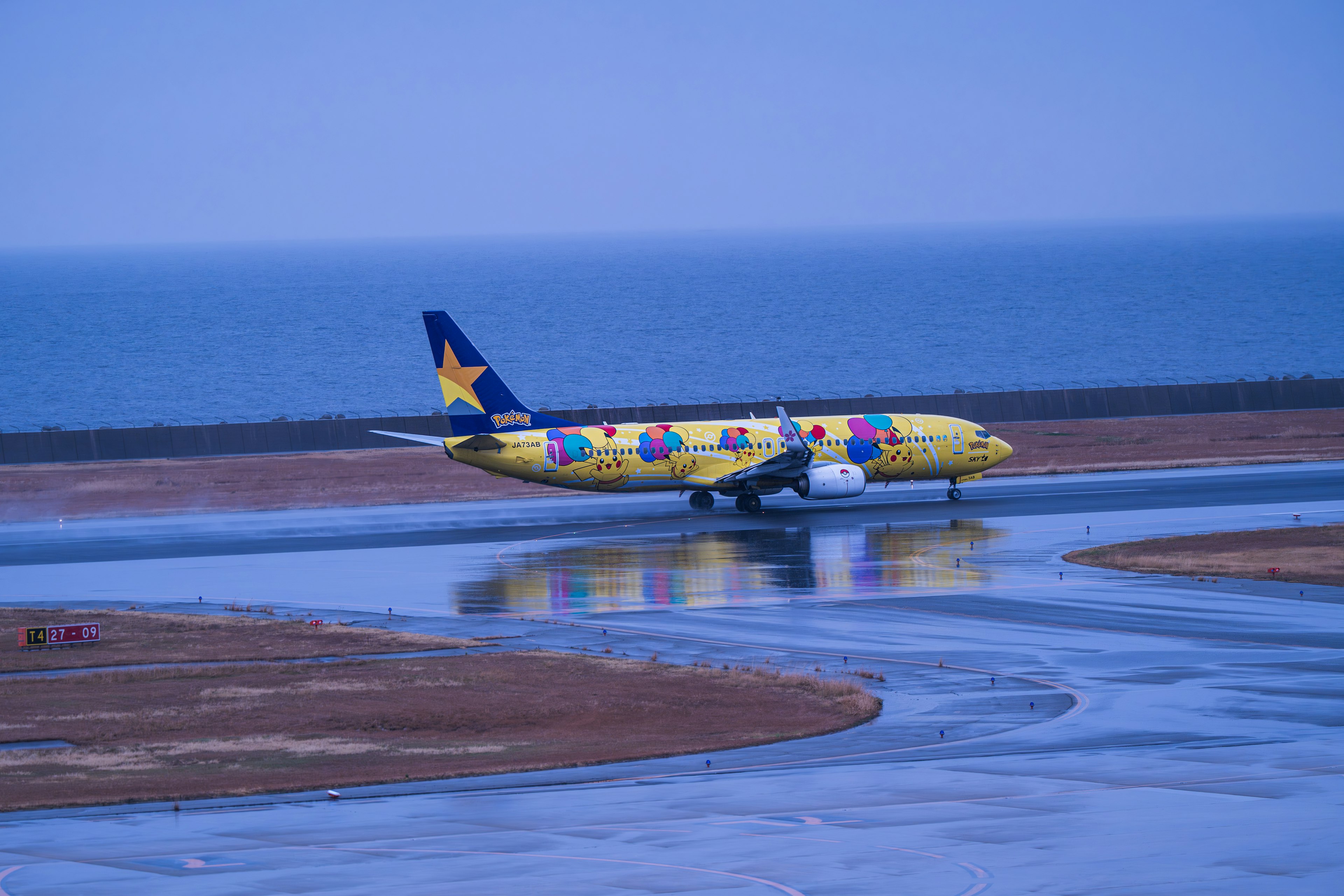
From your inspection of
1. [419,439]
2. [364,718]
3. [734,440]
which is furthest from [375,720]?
[734,440]

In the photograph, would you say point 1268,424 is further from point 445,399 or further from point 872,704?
point 872,704

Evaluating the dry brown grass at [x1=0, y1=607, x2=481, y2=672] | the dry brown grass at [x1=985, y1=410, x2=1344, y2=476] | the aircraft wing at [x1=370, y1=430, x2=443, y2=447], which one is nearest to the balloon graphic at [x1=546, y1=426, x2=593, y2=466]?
the aircraft wing at [x1=370, y1=430, x2=443, y2=447]

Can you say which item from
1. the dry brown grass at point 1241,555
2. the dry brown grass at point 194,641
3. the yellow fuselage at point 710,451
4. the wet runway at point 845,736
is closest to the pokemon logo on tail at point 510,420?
the yellow fuselage at point 710,451

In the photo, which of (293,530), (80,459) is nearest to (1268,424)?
(293,530)

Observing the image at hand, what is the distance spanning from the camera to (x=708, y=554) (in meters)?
48.9

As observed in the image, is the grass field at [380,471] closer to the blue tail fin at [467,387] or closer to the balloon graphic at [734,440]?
the balloon graphic at [734,440]

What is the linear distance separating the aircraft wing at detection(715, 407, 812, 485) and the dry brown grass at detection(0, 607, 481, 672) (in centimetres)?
2510

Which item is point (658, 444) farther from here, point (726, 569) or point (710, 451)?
point (726, 569)

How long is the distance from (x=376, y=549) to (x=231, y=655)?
1891 centimetres

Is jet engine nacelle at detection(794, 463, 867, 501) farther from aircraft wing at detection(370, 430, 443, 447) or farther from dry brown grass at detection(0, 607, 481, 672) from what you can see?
dry brown grass at detection(0, 607, 481, 672)

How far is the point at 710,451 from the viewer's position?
202 feet

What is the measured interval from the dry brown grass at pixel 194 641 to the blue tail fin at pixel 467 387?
62.9ft

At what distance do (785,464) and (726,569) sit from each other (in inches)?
604

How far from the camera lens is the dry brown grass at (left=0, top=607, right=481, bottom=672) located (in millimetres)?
33719
